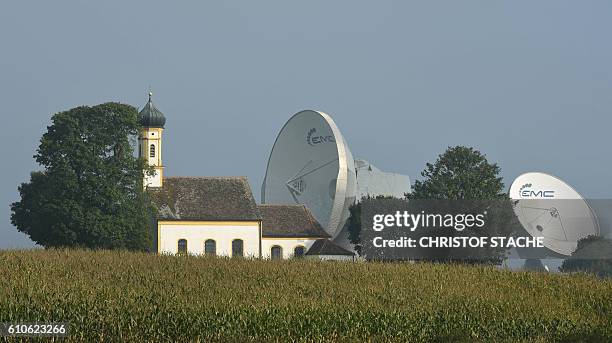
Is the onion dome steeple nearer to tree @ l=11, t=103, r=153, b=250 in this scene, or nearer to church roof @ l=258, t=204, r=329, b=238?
church roof @ l=258, t=204, r=329, b=238

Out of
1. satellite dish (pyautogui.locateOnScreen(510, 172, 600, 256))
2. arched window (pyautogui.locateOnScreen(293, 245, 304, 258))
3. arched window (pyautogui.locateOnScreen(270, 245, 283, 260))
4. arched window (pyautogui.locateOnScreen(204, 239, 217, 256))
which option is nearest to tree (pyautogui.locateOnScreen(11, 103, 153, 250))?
arched window (pyautogui.locateOnScreen(204, 239, 217, 256))

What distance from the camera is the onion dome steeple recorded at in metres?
117

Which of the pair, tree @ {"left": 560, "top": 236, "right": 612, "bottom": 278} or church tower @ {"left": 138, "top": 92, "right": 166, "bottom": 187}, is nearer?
church tower @ {"left": 138, "top": 92, "right": 166, "bottom": 187}

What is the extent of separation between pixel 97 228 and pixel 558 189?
49.6 meters

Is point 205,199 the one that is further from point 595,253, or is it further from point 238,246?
point 595,253

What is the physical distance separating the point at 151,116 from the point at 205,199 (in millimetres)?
10279

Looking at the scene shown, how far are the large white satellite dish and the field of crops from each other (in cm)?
6499

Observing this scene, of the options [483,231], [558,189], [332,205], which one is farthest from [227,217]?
[558,189]

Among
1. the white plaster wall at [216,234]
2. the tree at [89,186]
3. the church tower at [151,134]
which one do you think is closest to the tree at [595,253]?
the white plaster wall at [216,234]

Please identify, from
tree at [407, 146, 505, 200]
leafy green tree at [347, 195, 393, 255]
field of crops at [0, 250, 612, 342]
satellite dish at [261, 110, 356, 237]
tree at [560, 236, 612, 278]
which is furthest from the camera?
leafy green tree at [347, 195, 393, 255]

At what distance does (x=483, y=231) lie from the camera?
107 metres

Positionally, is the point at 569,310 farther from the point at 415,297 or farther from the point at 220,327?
the point at 220,327

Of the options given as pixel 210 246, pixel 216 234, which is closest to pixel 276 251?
pixel 216 234

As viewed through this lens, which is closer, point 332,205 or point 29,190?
point 29,190
